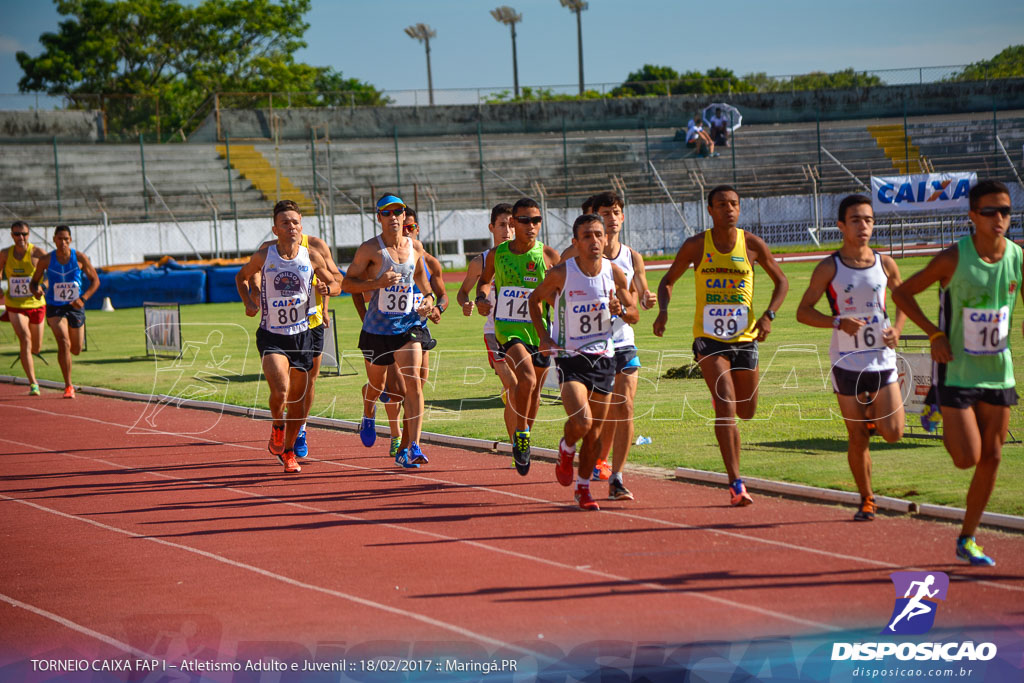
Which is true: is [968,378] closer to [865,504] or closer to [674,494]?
→ [865,504]

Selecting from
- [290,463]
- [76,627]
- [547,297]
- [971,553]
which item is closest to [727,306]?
[547,297]

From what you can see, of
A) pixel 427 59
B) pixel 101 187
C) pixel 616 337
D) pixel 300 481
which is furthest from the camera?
pixel 427 59

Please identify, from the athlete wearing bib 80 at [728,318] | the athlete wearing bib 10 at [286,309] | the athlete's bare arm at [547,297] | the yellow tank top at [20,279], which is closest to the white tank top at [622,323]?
the athlete wearing bib 80 at [728,318]

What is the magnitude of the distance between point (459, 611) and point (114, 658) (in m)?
1.73

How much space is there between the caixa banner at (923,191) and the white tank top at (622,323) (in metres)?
33.7

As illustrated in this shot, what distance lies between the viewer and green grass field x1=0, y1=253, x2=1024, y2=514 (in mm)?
9180

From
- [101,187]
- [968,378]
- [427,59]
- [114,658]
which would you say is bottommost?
[114,658]

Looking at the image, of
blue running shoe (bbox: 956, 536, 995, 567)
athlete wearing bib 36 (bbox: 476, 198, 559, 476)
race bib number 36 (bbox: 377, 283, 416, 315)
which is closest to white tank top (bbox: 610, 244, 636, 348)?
athlete wearing bib 36 (bbox: 476, 198, 559, 476)

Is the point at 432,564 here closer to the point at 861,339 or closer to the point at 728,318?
the point at 728,318

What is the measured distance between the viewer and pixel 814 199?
47438 mm

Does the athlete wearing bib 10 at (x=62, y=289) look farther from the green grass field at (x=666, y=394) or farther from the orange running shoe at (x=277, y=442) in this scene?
the orange running shoe at (x=277, y=442)

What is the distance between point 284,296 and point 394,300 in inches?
38.5

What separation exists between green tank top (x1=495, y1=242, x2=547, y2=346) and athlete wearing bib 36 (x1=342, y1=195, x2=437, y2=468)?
2.25 feet

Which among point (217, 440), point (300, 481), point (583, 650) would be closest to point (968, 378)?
point (583, 650)
